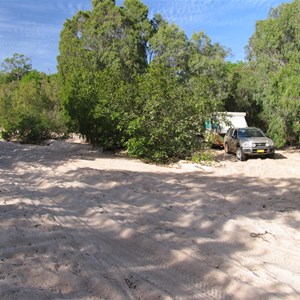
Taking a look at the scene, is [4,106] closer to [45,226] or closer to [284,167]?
[284,167]

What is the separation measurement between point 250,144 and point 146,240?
1181 centimetres

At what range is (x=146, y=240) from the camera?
5062mm

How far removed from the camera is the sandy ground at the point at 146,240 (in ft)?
12.3

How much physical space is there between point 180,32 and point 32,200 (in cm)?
2689

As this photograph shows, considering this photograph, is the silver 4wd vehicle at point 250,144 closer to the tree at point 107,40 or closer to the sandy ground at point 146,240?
the sandy ground at point 146,240

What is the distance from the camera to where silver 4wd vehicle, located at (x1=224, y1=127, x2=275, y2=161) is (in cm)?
1592

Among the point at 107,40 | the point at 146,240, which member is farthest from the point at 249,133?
the point at 107,40

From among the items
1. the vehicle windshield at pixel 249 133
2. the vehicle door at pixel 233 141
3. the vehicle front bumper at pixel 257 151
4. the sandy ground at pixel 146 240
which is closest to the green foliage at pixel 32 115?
the vehicle door at pixel 233 141

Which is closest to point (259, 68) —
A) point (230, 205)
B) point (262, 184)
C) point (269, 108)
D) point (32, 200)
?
point (269, 108)

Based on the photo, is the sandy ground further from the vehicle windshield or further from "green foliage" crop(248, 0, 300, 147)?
"green foliage" crop(248, 0, 300, 147)

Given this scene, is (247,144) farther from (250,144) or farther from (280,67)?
(280,67)

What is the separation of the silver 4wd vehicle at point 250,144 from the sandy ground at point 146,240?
6.42 metres

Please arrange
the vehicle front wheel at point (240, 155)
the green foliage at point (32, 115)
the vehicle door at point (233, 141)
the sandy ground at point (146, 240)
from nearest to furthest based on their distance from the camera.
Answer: the sandy ground at point (146, 240), the vehicle front wheel at point (240, 155), the vehicle door at point (233, 141), the green foliage at point (32, 115)

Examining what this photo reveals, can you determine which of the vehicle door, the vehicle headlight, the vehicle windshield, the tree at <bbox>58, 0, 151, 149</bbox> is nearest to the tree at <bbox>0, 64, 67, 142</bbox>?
the tree at <bbox>58, 0, 151, 149</bbox>
